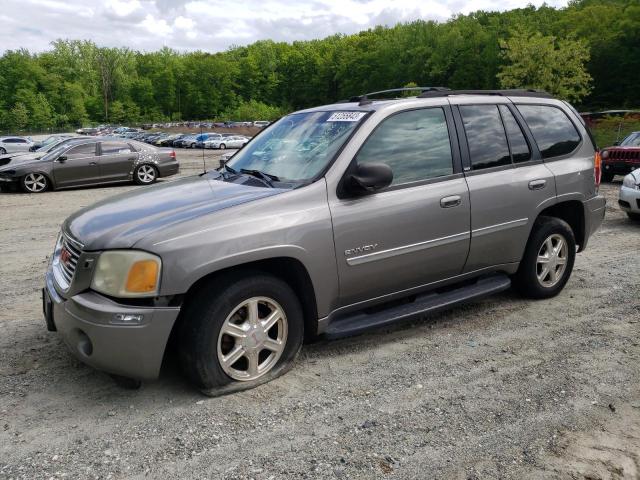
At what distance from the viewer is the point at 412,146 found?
4043mm

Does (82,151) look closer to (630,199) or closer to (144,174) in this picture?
(144,174)

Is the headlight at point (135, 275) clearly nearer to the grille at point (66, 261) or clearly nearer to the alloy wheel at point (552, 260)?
the grille at point (66, 261)

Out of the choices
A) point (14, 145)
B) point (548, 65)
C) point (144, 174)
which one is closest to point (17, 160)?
point (144, 174)

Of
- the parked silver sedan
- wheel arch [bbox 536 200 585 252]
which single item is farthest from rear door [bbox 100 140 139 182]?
wheel arch [bbox 536 200 585 252]

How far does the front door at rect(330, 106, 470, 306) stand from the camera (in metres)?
3.64

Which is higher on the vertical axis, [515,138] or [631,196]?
[515,138]

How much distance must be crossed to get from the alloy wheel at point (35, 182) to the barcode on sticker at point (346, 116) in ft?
40.1

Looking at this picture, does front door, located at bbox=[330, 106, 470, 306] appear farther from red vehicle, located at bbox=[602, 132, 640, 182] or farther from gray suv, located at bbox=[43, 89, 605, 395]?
red vehicle, located at bbox=[602, 132, 640, 182]

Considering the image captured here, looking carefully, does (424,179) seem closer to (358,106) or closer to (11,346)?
(358,106)

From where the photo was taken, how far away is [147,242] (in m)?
3.02

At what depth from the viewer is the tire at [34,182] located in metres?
13.9

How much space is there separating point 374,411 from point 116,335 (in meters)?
1.49

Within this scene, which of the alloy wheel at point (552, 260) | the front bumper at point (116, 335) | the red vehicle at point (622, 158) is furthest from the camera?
the red vehicle at point (622, 158)

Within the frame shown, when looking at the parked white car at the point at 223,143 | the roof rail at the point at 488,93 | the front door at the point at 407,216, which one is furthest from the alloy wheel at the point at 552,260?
the parked white car at the point at 223,143
